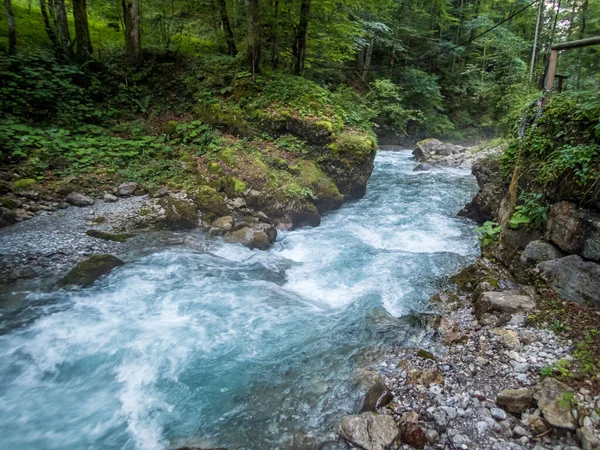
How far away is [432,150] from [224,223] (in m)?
15.3

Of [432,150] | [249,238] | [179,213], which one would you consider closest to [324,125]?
[249,238]

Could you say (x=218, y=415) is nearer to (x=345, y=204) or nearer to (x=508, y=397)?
(x=508, y=397)

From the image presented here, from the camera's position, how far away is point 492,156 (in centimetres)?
1009

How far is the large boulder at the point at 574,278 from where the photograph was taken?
4.50 metres

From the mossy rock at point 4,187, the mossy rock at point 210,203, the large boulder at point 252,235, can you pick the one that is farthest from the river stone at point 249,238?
the mossy rock at point 4,187

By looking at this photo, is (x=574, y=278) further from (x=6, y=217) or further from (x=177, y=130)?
(x=177, y=130)

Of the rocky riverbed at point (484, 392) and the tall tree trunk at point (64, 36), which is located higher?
the tall tree trunk at point (64, 36)

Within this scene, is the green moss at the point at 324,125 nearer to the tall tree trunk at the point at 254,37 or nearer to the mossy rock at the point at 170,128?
the tall tree trunk at the point at 254,37

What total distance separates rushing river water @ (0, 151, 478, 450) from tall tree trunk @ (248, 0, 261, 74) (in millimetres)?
6884

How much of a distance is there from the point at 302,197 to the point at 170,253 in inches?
156

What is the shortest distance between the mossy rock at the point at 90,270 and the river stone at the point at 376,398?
480 cm

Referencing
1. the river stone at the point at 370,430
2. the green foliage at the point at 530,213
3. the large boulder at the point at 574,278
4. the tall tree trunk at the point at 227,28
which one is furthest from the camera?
the tall tree trunk at the point at 227,28

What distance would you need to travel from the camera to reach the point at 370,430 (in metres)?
3.23

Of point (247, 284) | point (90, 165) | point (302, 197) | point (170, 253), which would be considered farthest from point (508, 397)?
point (90, 165)
